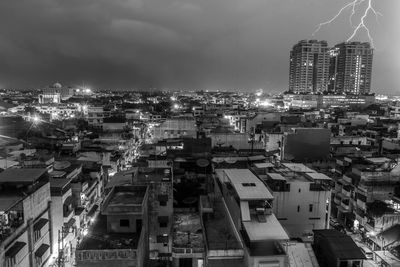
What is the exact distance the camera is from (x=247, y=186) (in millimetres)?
14102

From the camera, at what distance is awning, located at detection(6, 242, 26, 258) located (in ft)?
37.4

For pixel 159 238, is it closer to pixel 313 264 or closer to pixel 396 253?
pixel 313 264

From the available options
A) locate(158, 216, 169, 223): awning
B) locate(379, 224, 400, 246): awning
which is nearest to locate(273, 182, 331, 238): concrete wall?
locate(379, 224, 400, 246): awning

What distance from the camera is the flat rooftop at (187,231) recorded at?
527 inches

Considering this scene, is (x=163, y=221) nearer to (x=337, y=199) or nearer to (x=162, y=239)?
(x=162, y=239)

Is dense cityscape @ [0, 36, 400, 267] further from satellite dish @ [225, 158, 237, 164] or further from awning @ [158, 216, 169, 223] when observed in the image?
satellite dish @ [225, 158, 237, 164]

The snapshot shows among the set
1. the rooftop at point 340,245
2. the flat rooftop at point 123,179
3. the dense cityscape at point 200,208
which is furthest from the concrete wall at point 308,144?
the rooftop at point 340,245

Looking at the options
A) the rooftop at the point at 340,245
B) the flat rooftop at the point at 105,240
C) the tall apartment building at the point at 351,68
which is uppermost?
the tall apartment building at the point at 351,68

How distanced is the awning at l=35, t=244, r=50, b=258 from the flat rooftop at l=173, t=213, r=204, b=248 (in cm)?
534

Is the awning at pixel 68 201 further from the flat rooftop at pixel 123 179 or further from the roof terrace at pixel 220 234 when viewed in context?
the roof terrace at pixel 220 234

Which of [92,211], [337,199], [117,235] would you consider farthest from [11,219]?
[337,199]

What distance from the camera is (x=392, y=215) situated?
16719mm

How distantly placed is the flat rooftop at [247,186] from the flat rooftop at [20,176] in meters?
8.35

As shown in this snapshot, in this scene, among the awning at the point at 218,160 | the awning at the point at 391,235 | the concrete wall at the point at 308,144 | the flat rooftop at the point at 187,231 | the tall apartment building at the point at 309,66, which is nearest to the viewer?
the flat rooftop at the point at 187,231
